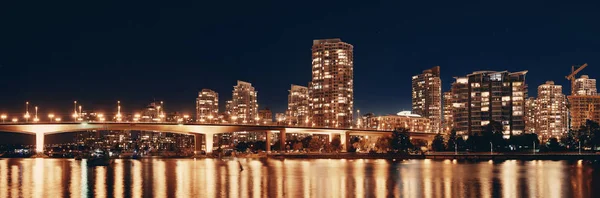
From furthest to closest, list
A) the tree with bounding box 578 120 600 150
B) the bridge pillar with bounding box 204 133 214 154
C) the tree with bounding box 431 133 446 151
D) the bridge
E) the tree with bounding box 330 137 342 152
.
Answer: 1. the tree with bounding box 330 137 342 152
2. the tree with bounding box 431 133 446 151
3. the bridge pillar with bounding box 204 133 214 154
4. the tree with bounding box 578 120 600 150
5. the bridge

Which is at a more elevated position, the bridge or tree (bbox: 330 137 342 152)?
the bridge

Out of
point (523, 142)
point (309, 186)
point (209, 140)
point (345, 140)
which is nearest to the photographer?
point (309, 186)

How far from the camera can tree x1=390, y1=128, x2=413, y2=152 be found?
167250 mm

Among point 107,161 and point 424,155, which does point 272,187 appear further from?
point 424,155

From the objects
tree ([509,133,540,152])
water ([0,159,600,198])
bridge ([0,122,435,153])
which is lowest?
water ([0,159,600,198])

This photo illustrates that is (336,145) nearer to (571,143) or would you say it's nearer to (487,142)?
(487,142)

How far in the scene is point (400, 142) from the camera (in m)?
169

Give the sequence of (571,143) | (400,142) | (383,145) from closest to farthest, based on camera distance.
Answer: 1. (400,142)
2. (571,143)
3. (383,145)

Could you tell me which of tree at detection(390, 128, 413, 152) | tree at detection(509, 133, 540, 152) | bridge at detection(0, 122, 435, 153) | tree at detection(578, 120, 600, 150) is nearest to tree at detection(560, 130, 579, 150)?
tree at detection(578, 120, 600, 150)

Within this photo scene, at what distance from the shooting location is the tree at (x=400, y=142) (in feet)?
549

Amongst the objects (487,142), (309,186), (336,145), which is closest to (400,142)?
(487,142)

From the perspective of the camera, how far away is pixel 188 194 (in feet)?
197

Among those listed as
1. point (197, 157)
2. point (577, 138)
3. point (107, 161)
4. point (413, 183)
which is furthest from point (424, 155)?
point (413, 183)

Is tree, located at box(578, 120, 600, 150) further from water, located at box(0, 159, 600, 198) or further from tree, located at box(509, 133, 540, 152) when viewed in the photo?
water, located at box(0, 159, 600, 198)
